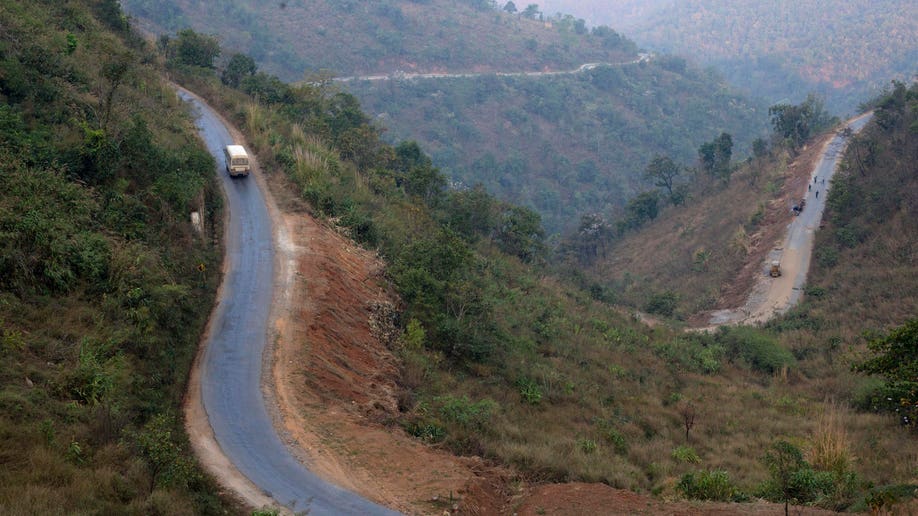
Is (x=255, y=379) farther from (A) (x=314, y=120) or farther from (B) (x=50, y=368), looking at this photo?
(A) (x=314, y=120)

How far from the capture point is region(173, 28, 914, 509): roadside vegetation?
496 inches

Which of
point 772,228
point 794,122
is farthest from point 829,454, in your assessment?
point 794,122

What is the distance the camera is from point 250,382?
13.6 meters

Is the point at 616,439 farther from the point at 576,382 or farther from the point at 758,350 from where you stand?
the point at 758,350

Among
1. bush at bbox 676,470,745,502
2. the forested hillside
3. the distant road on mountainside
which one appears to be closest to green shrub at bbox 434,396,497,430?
bush at bbox 676,470,745,502

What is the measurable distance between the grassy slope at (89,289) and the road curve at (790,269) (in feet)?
95.6

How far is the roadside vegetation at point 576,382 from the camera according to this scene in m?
12.6

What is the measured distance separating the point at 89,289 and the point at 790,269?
130ft

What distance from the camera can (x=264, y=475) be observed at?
35.7 feet

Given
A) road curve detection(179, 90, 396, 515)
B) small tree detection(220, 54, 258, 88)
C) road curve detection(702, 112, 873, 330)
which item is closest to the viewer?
road curve detection(179, 90, 396, 515)

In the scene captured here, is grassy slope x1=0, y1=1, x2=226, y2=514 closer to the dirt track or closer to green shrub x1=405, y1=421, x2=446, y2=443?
the dirt track

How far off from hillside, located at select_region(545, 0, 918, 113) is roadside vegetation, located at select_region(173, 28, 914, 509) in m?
106

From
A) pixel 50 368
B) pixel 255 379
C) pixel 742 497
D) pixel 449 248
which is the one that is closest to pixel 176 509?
pixel 50 368

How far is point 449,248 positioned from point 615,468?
27.2 ft
